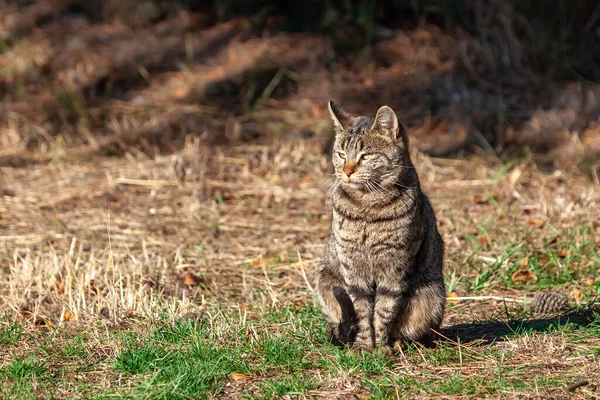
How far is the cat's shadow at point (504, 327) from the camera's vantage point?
441cm

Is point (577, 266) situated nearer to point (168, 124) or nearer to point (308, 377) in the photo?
point (308, 377)

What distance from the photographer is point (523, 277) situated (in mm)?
5512

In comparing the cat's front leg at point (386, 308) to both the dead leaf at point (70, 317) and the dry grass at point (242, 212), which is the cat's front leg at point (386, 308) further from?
the dead leaf at point (70, 317)

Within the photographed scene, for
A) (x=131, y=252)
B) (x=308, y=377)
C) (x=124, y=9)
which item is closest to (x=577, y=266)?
(x=308, y=377)

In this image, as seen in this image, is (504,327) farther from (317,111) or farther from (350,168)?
(317,111)

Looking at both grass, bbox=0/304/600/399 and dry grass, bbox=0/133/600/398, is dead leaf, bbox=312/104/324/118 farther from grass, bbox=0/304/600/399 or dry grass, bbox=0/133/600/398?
grass, bbox=0/304/600/399

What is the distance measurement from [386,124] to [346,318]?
3.13 feet

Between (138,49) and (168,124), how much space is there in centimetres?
211

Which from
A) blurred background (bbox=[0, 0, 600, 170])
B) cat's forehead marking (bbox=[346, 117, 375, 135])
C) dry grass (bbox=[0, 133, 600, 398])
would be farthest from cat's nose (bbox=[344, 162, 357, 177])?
blurred background (bbox=[0, 0, 600, 170])

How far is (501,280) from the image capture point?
546 cm

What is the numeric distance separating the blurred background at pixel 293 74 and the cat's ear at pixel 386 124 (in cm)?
413

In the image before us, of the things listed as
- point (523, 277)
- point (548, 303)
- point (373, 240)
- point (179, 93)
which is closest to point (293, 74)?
point (179, 93)

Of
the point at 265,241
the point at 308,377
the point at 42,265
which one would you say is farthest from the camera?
the point at 265,241

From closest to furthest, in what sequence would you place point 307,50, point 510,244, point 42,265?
point 42,265 → point 510,244 → point 307,50
